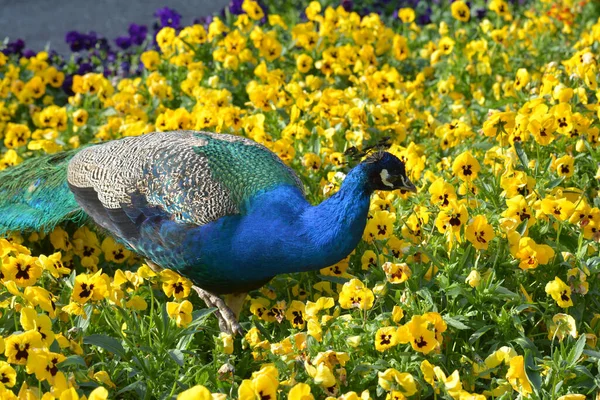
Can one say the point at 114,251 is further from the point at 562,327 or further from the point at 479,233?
the point at 562,327

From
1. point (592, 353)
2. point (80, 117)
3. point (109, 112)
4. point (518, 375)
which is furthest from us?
point (109, 112)

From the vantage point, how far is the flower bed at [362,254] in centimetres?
275

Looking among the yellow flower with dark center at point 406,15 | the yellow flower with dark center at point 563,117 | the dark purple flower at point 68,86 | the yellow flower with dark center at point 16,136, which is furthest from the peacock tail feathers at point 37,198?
the yellow flower with dark center at point 406,15

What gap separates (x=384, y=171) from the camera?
303 centimetres

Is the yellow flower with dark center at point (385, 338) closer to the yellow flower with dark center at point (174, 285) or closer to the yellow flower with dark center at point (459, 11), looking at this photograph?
the yellow flower with dark center at point (174, 285)

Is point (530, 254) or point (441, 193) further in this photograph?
point (441, 193)

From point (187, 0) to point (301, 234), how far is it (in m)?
5.53

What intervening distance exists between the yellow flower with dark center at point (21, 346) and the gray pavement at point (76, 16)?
198 inches

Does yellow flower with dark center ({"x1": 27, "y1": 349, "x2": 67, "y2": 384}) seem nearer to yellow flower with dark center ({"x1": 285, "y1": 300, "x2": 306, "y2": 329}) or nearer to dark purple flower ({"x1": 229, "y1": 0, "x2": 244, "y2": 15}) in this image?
yellow flower with dark center ({"x1": 285, "y1": 300, "x2": 306, "y2": 329})

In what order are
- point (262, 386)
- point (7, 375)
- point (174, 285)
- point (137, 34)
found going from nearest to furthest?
point (262, 386) < point (7, 375) < point (174, 285) < point (137, 34)

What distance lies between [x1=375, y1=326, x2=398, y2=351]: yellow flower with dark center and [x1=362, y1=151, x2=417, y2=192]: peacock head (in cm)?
54

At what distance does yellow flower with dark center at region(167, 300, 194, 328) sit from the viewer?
2771 mm

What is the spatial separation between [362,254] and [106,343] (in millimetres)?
1119

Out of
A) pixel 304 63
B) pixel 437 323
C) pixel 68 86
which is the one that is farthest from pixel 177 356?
pixel 68 86
